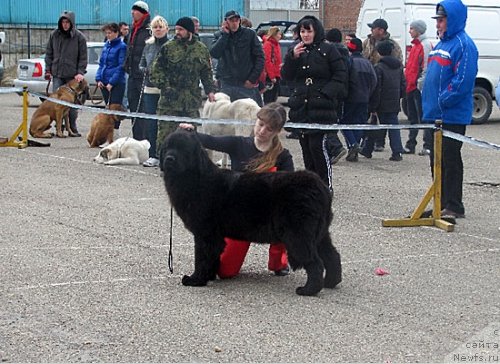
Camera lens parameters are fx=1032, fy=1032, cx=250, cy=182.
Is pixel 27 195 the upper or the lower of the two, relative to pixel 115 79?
lower

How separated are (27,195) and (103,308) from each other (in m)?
5.02

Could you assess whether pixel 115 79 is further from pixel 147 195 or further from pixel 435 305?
pixel 435 305

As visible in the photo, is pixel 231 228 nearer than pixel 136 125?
Yes

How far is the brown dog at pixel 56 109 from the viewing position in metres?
17.2

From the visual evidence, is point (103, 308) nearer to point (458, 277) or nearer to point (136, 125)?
point (458, 277)

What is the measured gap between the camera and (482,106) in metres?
20.9

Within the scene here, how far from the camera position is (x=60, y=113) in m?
17.4

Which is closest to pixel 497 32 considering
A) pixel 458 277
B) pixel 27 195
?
pixel 27 195

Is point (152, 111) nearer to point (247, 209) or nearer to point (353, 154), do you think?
point (353, 154)

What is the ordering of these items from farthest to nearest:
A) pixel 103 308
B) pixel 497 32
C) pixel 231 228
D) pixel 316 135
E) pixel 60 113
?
pixel 497 32 → pixel 60 113 → pixel 316 135 → pixel 231 228 → pixel 103 308

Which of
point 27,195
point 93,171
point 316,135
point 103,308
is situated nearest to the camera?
point 103,308

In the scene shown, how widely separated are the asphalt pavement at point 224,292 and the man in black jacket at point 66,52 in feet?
18.7

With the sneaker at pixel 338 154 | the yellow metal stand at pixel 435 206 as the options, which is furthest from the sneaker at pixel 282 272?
the sneaker at pixel 338 154

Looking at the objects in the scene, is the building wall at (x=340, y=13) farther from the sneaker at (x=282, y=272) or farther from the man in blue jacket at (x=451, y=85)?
the sneaker at (x=282, y=272)
